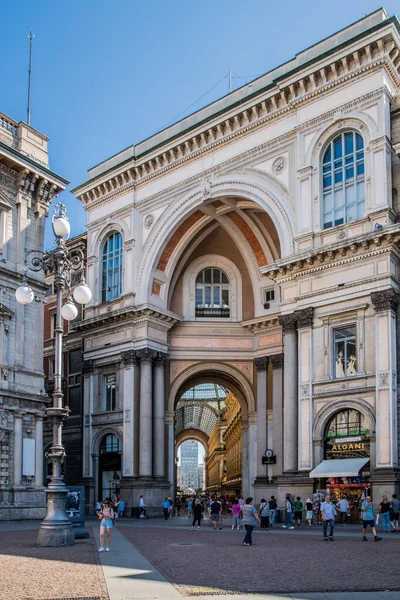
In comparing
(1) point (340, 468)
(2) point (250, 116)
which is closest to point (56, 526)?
(1) point (340, 468)

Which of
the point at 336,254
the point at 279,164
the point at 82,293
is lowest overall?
the point at 82,293

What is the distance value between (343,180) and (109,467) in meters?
22.8

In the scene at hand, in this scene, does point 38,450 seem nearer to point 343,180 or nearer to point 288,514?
point 288,514

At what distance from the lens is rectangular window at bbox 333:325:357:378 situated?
34250 millimetres

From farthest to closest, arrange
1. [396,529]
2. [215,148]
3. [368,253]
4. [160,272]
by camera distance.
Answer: [160,272]
[215,148]
[368,253]
[396,529]

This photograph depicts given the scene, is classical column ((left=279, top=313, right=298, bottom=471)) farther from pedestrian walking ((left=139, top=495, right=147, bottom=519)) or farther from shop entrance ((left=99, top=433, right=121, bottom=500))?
shop entrance ((left=99, top=433, right=121, bottom=500))

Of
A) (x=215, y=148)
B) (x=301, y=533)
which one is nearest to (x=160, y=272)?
(x=215, y=148)

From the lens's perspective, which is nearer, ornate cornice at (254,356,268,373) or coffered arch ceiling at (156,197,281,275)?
ornate cornice at (254,356,268,373)

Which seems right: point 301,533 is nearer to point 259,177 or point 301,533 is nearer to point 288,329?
point 288,329

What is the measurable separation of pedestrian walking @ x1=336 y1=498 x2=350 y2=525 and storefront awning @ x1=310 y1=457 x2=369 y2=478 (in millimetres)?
1152

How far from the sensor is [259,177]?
40.5m

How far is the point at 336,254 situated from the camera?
34781mm

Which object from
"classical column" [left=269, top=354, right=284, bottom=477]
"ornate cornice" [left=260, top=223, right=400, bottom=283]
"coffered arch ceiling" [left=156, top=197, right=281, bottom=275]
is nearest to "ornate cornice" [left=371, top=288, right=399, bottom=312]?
"ornate cornice" [left=260, top=223, right=400, bottom=283]

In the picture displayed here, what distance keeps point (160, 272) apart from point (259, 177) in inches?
369
